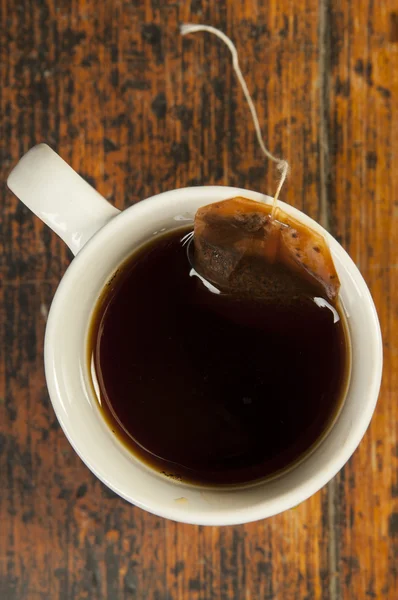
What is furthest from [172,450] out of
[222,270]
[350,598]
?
[350,598]

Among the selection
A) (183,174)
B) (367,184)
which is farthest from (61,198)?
(367,184)

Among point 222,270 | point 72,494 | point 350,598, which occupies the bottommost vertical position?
point 350,598

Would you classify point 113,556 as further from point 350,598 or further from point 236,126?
point 236,126

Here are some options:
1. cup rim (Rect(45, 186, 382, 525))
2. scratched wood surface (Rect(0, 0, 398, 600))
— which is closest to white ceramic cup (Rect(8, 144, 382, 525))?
cup rim (Rect(45, 186, 382, 525))

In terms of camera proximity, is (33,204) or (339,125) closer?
(33,204)

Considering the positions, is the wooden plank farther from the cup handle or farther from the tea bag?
the cup handle

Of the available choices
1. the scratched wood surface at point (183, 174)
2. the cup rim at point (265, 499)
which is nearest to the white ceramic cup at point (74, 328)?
the cup rim at point (265, 499)
